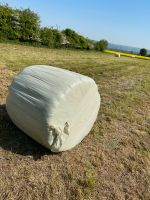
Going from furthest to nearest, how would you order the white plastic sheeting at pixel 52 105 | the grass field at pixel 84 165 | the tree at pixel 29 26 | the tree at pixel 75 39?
the tree at pixel 75 39
the tree at pixel 29 26
the white plastic sheeting at pixel 52 105
the grass field at pixel 84 165

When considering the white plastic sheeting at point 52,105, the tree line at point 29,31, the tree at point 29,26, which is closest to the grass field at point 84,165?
the white plastic sheeting at point 52,105

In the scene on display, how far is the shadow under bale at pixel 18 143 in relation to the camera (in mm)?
3949

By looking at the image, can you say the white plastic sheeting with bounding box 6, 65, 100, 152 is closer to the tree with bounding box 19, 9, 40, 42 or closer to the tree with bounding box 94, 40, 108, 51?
the tree with bounding box 19, 9, 40, 42

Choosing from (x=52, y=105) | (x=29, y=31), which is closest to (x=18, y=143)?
(x=52, y=105)

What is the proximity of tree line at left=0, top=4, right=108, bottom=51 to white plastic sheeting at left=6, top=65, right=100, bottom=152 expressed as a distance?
14.7 meters

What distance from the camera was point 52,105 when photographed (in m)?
3.58

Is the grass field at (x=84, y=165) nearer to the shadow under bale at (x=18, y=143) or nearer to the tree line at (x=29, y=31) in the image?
the shadow under bale at (x=18, y=143)

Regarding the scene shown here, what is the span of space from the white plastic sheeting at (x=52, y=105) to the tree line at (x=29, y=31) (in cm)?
1470

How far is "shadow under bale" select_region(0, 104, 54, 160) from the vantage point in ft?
13.0

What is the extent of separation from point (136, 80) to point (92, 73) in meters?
1.51

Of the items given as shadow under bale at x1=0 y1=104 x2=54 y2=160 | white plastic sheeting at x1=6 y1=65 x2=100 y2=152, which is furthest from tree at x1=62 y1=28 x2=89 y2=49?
white plastic sheeting at x1=6 y1=65 x2=100 y2=152

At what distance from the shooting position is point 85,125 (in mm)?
4285

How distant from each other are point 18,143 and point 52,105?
0.91 metres

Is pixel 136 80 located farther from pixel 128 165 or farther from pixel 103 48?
pixel 103 48
